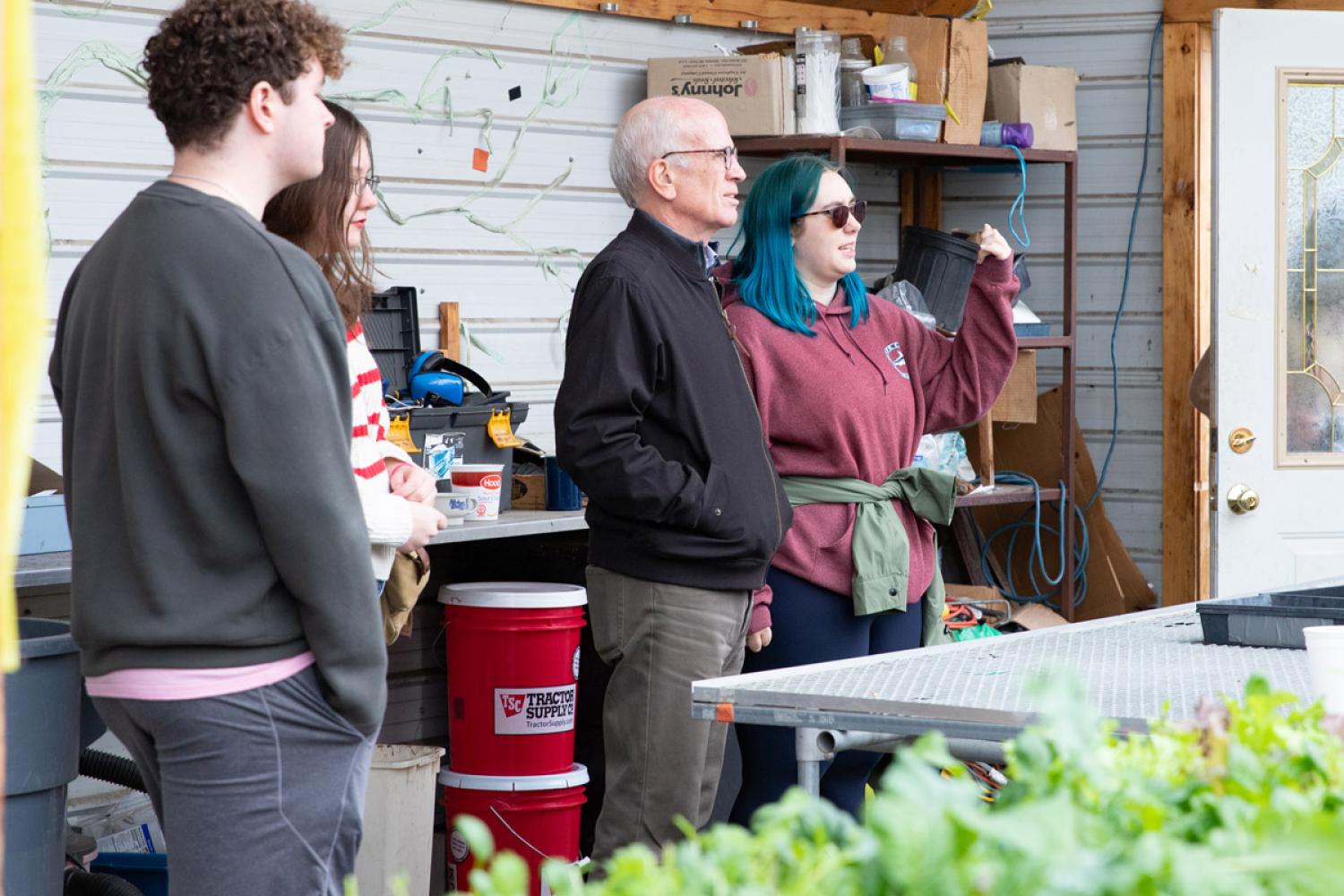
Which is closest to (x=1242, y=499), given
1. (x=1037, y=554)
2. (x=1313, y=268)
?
(x=1313, y=268)

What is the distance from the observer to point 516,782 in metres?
3.65

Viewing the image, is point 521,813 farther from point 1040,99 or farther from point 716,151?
point 1040,99

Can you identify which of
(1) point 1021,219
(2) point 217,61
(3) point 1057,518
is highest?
(1) point 1021,219

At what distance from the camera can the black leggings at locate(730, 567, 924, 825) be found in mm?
2852

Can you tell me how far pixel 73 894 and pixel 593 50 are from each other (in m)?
2.67

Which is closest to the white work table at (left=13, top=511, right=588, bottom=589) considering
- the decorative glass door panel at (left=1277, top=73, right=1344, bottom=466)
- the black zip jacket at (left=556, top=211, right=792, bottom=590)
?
the black zip jacket at (left=556, top=211, right=792, bottom=590)

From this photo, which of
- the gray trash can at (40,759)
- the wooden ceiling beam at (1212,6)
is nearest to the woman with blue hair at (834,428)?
the gray trash can at (40,759)

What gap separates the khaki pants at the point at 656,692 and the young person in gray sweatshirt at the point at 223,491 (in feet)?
2.96

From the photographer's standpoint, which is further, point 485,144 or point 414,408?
point 485,144

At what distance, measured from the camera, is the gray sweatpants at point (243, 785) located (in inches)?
67.3

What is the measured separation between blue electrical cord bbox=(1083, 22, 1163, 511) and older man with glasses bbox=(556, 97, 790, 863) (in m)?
2.70

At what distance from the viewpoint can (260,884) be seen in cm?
172

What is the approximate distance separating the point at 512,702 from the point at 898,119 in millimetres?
2130

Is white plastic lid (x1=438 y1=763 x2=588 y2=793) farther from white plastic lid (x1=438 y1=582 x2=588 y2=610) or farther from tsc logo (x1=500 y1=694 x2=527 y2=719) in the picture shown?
white plastic lid (x1=438 y1=582 x2=588 y2=610)
